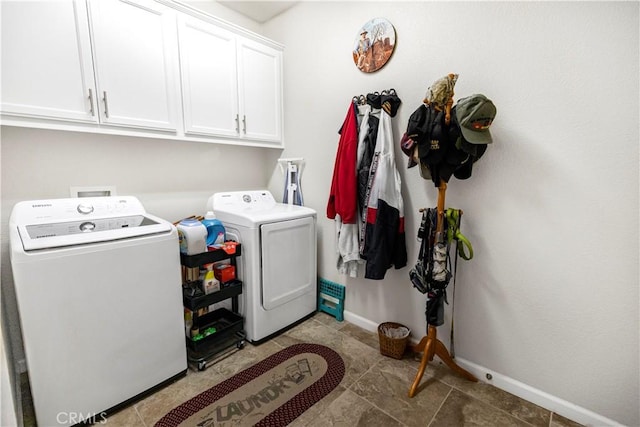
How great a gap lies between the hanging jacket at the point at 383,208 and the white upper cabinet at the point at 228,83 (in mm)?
1106

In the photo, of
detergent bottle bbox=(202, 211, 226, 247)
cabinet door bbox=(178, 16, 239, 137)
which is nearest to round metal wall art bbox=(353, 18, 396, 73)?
cabinet door bbox=(178, 16, 239, 137)

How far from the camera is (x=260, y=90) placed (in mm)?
2436

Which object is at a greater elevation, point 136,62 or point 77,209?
point 136,62

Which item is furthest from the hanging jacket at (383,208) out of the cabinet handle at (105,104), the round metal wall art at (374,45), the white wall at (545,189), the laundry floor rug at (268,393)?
the cabinet handle at (105,104)

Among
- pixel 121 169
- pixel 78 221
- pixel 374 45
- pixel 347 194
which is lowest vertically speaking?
pixel 78 221

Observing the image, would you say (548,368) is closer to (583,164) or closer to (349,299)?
(583,164)

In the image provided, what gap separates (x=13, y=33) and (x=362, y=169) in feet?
6.37

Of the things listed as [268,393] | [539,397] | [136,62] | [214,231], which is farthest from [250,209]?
[539,397]

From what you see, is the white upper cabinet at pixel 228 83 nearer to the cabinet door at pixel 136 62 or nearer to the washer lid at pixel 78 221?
the cabinet door at pixel 136 62

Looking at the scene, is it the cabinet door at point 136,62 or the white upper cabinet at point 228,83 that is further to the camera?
the white upper cabinet at point 228,83

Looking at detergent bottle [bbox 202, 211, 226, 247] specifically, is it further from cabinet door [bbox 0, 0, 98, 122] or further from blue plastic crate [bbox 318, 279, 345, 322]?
blue plastic crate [bbox 318, 279, 345, 322]

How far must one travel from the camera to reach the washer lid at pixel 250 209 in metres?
2.00

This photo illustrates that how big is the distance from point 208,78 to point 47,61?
885 millimetres

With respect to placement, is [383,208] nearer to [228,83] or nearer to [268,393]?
[268,393]
